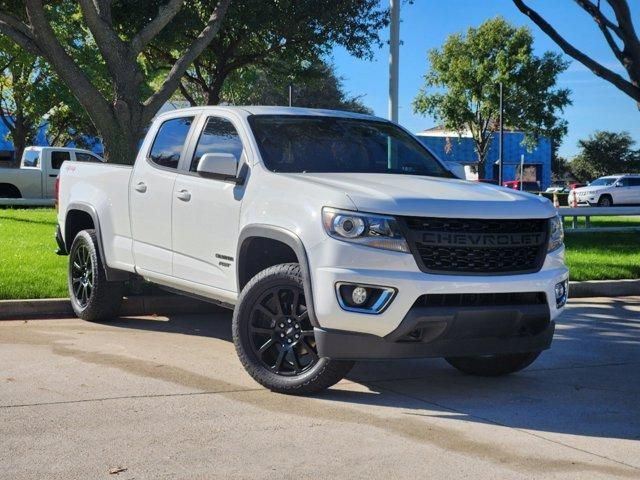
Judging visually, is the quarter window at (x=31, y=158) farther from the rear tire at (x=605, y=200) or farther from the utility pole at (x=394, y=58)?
the rear tire at (x=605, y=200)

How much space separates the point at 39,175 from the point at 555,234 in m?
23.3

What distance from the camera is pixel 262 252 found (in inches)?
246

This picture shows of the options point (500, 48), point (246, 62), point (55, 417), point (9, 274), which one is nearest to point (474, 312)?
point (55, 417)

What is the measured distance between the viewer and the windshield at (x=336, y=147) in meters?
6.51

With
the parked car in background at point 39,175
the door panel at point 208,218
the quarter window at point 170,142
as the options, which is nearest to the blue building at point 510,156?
the parked car in background at point 39,175

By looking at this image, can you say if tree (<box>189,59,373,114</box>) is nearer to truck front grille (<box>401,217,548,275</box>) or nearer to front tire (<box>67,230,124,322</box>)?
front tire (<box>67,230,124,322</box>)

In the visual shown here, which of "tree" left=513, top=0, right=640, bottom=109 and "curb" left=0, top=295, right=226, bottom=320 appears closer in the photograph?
"curb" left=0, top=295, right=226, bottom=320

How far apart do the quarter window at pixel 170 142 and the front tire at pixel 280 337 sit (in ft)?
6.25

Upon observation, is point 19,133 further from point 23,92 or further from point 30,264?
point 30,264

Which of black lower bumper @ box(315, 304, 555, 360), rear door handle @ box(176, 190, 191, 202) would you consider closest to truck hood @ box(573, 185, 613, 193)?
rear door handle @ box(176, 190, 191, 202)

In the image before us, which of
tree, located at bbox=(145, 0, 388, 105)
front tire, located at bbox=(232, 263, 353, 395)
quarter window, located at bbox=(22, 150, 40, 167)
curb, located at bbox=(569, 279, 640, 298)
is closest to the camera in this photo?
front tire, located at bbox=(232, 263, 353, 395)

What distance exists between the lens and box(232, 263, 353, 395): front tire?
5645mm

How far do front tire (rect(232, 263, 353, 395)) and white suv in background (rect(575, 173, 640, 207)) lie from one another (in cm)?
3974

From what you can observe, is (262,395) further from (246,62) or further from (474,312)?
(246,62)
